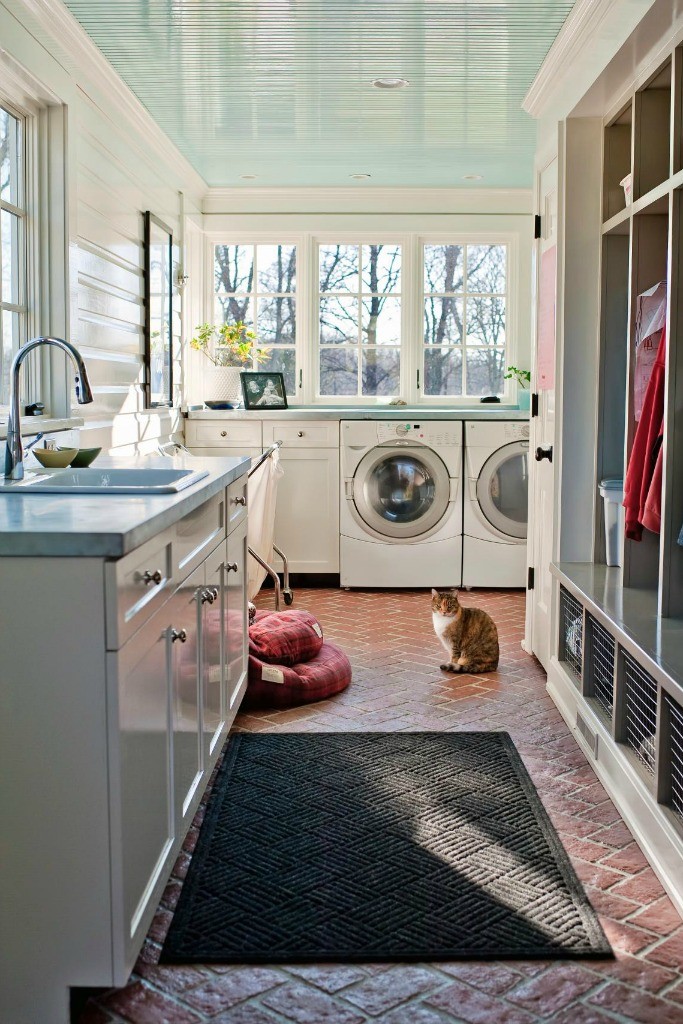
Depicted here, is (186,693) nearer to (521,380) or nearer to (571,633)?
(571,633)

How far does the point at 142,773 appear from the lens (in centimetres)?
190

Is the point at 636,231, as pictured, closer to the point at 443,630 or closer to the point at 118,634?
the point at 443,630

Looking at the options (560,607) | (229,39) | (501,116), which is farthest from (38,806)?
(501,116)

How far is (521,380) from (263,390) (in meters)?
1.69

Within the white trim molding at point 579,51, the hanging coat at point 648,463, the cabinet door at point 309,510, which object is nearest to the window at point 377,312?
the cabinet door at point 309,510

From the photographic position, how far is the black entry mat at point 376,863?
2172 mm

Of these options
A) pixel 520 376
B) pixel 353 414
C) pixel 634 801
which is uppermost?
pixel 520 376

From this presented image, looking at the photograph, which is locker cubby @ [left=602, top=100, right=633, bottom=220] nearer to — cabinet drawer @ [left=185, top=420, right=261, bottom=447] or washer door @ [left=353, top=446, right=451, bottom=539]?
washer door @ [left=353, top=446, right=451, bottom=539]

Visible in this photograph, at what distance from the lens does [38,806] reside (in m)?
1.74

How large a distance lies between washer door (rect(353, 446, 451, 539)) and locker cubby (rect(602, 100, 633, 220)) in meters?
2.37

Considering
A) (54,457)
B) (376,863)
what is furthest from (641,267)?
(376,863)

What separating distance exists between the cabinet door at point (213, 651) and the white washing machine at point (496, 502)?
3.26 metres

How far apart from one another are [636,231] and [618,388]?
0.68 metres

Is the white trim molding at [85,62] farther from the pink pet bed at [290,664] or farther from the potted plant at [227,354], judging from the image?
the pink pet bed at [290,664]
